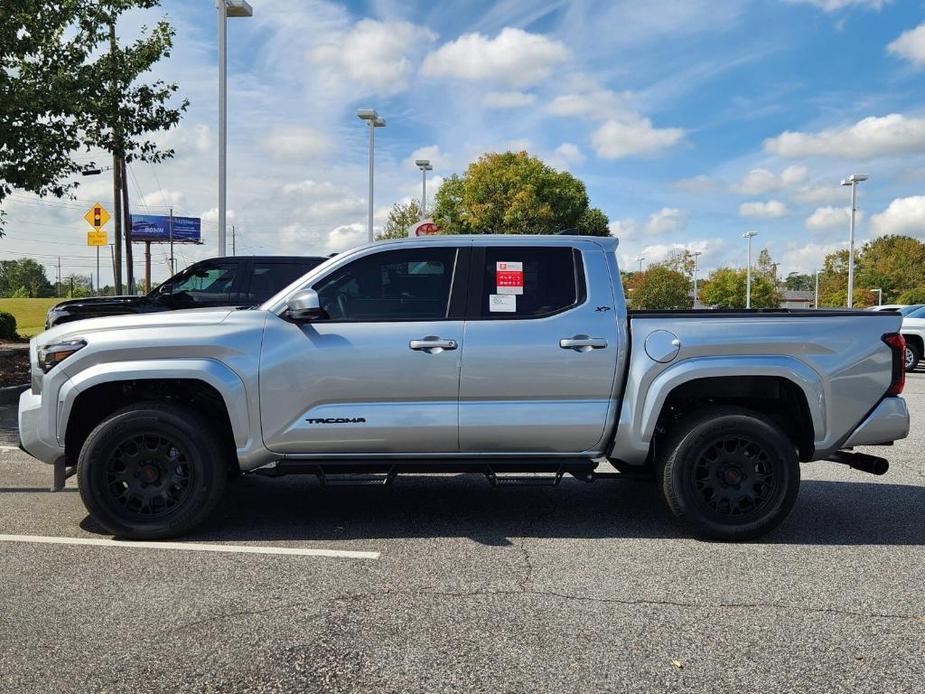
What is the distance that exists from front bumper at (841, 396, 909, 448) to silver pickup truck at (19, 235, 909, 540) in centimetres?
1

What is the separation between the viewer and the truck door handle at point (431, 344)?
502cm

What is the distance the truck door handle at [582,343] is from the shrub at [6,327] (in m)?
18.9

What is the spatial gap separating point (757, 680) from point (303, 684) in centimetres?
178

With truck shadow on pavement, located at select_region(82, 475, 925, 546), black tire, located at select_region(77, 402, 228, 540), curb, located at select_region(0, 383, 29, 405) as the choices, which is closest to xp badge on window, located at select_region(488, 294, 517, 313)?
truck shadow on pavement, located at select_region(82, 475, 925, 546)

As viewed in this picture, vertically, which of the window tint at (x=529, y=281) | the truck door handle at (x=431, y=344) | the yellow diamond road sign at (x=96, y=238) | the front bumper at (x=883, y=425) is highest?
the yellow diamond road sign at (x=96, y=238)

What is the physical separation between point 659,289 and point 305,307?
297 ft

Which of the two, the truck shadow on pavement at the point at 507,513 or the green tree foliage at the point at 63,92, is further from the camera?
the green tree foliage at the point at 63,92

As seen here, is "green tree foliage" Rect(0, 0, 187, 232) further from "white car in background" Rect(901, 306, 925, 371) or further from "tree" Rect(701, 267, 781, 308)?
"tree" Rect(701, 267, 781, 308)

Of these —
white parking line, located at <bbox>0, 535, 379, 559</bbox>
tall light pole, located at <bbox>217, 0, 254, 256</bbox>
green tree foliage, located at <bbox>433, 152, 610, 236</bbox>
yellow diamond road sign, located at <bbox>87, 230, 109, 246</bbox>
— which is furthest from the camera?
green tree foliage, located at <bbox>433, 152, 610, 236</bbox>

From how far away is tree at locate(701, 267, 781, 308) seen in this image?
306 feet

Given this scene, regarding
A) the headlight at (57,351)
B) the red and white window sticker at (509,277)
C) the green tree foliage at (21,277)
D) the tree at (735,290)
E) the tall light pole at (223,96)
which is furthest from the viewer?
the green tree foliage at (21,277)

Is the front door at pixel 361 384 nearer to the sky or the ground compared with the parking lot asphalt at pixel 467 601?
nearer to the sky

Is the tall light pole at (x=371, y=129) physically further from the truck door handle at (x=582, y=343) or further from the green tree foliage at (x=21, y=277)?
the green tree foliage at (x=21, y=277)

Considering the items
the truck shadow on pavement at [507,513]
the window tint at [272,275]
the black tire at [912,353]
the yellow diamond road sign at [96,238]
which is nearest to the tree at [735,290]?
the black tire at [912,353]
